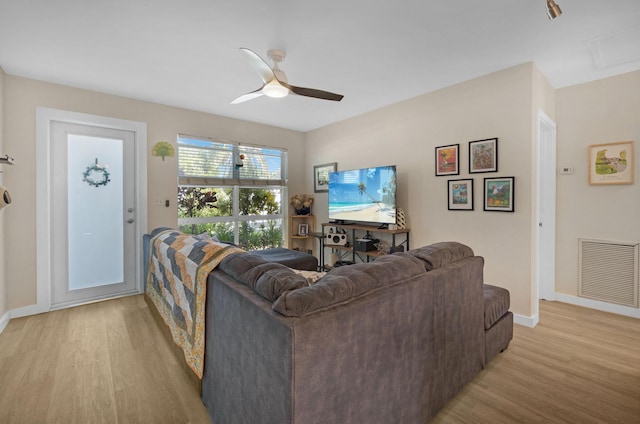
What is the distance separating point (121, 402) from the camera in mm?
1706

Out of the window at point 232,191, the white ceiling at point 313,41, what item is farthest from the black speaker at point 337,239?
the white ceiling at point 313,41

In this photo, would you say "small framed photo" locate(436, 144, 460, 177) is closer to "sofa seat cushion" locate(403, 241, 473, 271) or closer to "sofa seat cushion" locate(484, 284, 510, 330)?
"sofa seat cushion" locate(484, 284, 510, 330)

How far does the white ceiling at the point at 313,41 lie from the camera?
6.24 ft

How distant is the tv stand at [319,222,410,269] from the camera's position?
357cm

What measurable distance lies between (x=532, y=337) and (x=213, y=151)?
431 centimetres

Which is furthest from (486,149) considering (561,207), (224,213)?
(224,213)

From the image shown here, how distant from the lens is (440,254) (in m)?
1.67

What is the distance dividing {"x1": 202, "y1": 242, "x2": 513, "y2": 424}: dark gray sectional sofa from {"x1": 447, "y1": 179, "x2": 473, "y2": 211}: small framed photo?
149 cm

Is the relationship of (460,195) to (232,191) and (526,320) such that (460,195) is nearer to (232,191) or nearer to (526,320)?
(526,320)

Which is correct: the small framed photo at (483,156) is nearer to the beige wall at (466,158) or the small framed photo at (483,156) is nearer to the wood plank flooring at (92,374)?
the beige wall at (466,158)

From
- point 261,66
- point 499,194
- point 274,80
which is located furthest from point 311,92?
point 499,194

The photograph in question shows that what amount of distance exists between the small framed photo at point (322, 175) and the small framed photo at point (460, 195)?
195 cm

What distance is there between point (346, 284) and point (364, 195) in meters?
2.84

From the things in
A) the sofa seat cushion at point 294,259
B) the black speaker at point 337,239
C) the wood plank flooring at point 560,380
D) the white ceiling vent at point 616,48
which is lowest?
the wood plank flooring at point 560,380
